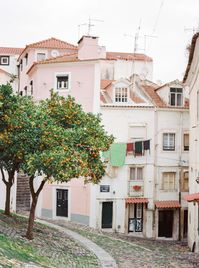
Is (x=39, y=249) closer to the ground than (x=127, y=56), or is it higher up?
closer to the ground

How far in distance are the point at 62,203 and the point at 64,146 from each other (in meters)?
16.5

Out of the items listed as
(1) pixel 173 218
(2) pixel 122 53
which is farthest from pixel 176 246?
(2) pixel 122 53

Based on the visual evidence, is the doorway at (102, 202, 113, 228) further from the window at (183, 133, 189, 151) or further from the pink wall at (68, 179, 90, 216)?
the window at (183, 133, 189, 151)

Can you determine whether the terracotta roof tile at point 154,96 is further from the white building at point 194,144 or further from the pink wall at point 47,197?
the pink wall at point 47,197

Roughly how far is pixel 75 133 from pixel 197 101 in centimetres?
961

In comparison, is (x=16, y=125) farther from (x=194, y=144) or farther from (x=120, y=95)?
(x=120, y=95)

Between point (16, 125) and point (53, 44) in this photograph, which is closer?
point (16, 125)

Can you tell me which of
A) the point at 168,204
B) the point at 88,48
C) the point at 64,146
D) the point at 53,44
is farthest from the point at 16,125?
the point at 53,44

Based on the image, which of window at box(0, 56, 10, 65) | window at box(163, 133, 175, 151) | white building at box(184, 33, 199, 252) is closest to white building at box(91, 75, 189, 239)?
window at box(163, 133, 175, 151)

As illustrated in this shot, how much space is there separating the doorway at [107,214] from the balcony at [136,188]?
1.68 meters

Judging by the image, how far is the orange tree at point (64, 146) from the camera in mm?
21516

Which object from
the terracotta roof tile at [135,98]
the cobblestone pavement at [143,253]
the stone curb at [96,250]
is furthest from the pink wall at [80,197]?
the terracotta roof tile at [135,98]

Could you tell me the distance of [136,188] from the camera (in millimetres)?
37406

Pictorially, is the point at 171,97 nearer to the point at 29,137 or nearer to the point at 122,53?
the point at 29,137
